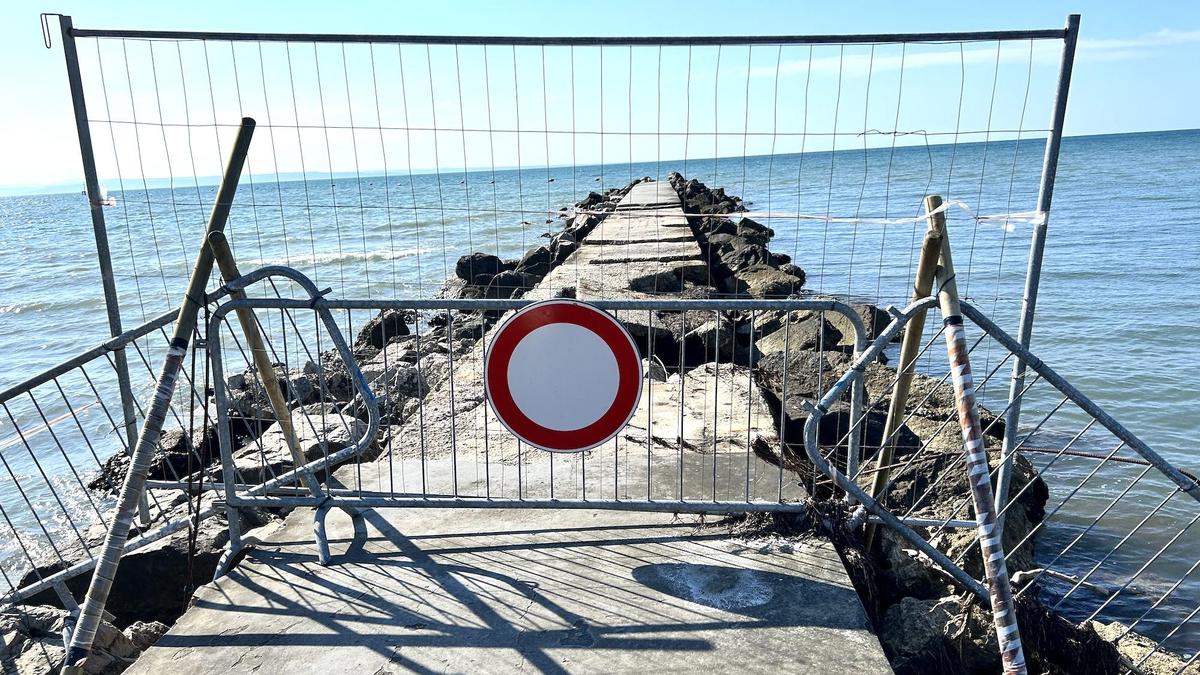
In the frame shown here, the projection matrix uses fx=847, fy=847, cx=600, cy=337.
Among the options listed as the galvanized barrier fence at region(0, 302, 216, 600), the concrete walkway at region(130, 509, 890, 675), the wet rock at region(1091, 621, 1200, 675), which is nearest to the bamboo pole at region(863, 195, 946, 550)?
the concrete walkway at region(130, 509, 890, 675)

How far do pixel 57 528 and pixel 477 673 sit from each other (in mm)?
6839

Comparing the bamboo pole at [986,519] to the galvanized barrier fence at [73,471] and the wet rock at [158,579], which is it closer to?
the galvanized barrier fence at [73,471]

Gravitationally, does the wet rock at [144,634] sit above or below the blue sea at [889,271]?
above

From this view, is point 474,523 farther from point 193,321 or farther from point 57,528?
point 57,528

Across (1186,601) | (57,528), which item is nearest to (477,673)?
(1186,601)

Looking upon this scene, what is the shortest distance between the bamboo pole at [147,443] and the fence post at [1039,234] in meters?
3.60

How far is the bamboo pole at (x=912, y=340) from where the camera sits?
3.45 metres

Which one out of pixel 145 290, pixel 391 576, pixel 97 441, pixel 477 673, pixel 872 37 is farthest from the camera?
pixel 145 290

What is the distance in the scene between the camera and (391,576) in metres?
3.94

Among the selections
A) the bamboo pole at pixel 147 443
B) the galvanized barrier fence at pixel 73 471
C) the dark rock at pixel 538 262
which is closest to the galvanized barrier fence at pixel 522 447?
the bamboo pole at pixel 147 443

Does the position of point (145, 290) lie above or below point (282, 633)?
below

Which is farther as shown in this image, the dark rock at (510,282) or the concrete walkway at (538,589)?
the dark rock at (510,282)

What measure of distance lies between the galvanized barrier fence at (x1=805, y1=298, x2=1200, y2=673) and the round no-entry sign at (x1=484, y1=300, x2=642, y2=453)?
0.89 meters

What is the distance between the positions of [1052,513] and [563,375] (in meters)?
2.73
